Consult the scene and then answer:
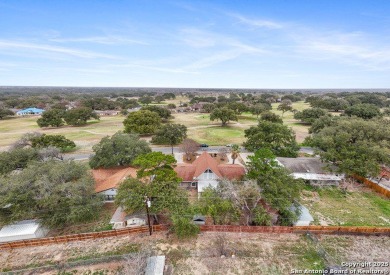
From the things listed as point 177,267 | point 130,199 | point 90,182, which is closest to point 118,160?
point 90,182

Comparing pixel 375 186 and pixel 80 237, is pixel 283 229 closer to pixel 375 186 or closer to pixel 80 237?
pixel 375 186

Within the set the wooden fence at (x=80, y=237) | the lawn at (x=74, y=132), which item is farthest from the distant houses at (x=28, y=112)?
the wooden fence at (x=80, y=237)

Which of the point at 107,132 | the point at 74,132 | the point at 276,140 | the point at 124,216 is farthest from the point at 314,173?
the point at 74,132

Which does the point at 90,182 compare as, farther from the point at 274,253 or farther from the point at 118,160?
the point at 274,253

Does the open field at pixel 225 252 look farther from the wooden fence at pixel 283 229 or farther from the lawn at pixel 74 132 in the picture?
the lawn at pixel 74 132

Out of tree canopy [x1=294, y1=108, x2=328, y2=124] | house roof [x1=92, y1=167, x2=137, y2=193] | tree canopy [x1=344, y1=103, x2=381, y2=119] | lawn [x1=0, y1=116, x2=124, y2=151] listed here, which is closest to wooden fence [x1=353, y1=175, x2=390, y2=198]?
house roof [x1=92, y1=167, x2=137, y2=193]
